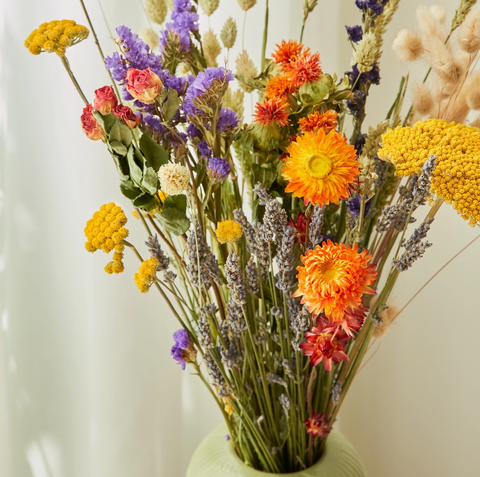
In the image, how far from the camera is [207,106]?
50cm

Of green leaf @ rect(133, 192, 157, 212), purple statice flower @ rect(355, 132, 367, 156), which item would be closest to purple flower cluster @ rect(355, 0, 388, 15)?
purple statice flower @ rect(355, 132, 367, 156)

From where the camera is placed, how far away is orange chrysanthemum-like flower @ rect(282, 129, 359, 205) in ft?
1.52

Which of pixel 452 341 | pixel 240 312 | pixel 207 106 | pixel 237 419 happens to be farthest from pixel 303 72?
pixel 452 341

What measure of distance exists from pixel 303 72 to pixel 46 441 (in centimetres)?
83

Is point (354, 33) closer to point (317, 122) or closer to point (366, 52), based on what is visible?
point (366, 52)

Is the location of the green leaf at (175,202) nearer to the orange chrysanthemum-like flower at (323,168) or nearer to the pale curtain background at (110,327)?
the orange chrysanthemum-like flower at (323,168)

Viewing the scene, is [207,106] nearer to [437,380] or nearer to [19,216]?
[19,216]

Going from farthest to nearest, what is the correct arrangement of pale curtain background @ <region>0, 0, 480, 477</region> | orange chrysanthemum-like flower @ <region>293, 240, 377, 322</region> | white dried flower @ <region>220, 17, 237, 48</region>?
pale curtain background @ <region>0, 0, 480, 477</region>, white dried flower @ <region>220, 17, 237, 48</region>, orange chrysanthemum-like flower @ <region>293, 240, 377, 322</region>

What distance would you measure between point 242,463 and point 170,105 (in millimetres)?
526

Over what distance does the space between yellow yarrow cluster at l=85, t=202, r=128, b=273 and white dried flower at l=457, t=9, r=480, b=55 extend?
462 mm

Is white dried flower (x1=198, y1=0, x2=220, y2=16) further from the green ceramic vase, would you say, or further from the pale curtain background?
the green ceramic vase

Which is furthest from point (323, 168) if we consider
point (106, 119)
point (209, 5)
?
point (209, 5)

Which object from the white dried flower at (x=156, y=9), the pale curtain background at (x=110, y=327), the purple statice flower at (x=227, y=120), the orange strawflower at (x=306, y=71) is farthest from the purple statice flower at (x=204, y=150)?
the pale curtain background at (x=110, y=327)

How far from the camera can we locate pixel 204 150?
1.79 ft
